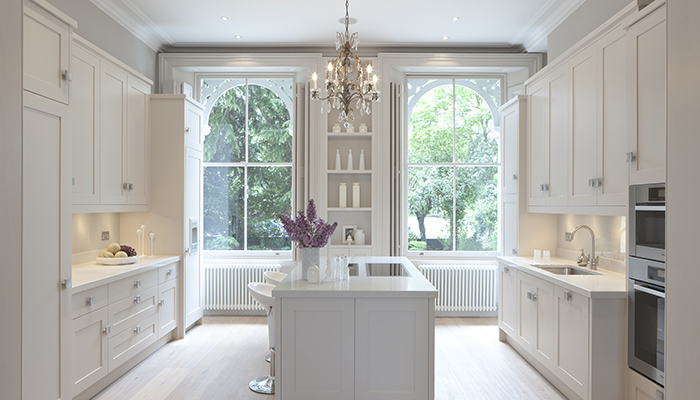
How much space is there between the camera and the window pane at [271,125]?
5789mm

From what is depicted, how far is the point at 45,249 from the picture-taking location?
2633mm

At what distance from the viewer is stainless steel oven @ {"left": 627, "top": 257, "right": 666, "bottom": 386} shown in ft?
8.07

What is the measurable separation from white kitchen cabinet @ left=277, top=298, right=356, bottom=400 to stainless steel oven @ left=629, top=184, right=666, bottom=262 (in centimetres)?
169

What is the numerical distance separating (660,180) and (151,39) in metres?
5.05

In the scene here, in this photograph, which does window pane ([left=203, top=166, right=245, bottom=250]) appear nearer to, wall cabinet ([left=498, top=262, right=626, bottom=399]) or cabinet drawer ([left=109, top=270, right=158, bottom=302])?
cabinet drawer ([left=109, top=270, right=158, bottom=302])

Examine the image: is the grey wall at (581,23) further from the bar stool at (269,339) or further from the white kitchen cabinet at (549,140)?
the bar stool at (269,339)

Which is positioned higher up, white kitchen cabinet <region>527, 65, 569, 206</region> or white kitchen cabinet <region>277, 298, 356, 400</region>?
white kitchen cabinet <region>527, 65, 569, 206</region>

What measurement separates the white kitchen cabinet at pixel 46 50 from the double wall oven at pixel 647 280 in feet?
11.3

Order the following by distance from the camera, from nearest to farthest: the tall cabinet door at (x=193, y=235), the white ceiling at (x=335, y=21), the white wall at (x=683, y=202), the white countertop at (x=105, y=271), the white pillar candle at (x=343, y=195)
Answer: the white wall at (x=683, y=202), the white countertop at (x=105, y=271), the white ceiling at (x=335, y=21), the tall cabinet door at (x=193, y=235), the white pillar candle at (x=343, y=195)

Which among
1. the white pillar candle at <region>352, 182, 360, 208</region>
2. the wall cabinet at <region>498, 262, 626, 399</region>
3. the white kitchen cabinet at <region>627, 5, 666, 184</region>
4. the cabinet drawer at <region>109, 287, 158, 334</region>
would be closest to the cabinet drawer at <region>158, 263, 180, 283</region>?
the cabinet drawer at <region>109, 287, 158, 334</region>

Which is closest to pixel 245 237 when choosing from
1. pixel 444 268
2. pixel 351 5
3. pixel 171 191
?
pixel 171 191

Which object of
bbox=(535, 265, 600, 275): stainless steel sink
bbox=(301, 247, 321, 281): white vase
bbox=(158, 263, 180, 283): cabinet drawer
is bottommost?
bbox=(158, 263, 180, 283): cabinet drawer

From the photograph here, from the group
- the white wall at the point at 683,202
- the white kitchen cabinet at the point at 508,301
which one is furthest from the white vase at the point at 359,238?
the white wall at the point at 683,202

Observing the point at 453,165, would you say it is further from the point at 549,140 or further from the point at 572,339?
the point at 572,339
